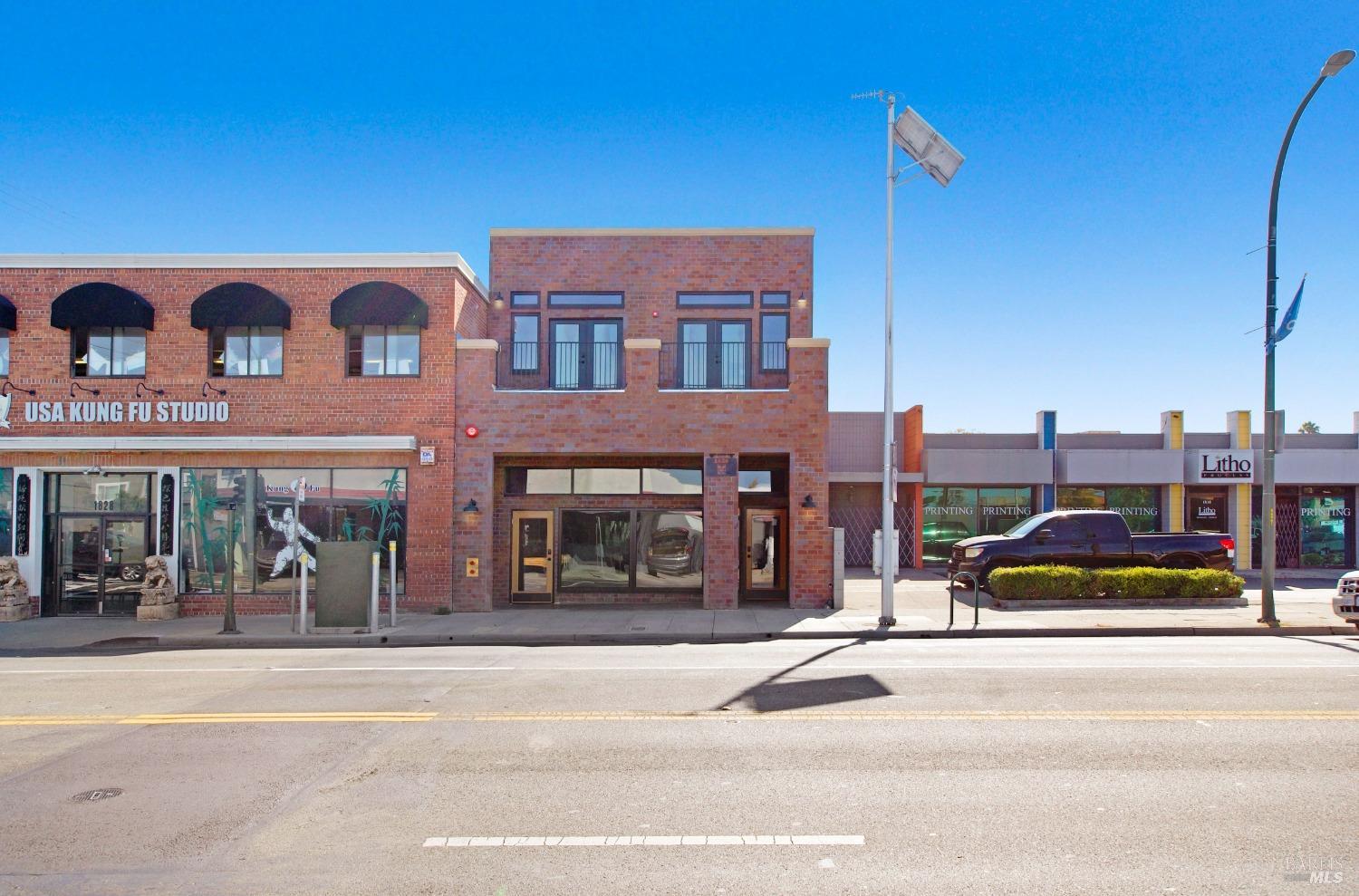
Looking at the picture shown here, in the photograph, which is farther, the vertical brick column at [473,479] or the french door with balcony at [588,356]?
the french door with balcony at [588,356]

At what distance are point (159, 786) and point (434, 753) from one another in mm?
2018

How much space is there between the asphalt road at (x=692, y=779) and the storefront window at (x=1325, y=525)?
741 inches

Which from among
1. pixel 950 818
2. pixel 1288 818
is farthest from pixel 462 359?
pixel 1288 818

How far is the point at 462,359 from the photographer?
57.7ft

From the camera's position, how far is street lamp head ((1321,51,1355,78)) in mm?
13484

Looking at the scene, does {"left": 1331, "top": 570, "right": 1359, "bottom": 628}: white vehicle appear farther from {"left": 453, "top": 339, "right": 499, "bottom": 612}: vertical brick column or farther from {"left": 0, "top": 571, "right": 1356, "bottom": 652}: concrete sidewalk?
{"left": 453, "top": 339, "right": 499, "bottom": 612}: vertical brick column

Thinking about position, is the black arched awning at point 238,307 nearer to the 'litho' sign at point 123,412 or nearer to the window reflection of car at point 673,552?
the 'litho' sign at point 123,412

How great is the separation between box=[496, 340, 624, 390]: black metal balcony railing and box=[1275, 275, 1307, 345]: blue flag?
505 inches

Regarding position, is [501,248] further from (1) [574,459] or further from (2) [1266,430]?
(2) [1266,430]

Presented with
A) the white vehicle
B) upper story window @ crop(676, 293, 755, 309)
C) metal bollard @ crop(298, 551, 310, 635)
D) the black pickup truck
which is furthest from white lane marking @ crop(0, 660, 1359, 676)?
upper story window @ crop(676, 293, 755, 309)

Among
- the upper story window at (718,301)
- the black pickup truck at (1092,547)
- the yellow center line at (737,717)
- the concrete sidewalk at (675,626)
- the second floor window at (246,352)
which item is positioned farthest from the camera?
the upper story window at (718,301)

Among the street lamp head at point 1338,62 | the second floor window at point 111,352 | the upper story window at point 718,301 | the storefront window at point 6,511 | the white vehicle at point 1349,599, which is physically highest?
the street lamp head at point 1338,62

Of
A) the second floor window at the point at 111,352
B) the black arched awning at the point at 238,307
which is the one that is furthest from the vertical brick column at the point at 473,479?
the second floor window at the point at 111,352

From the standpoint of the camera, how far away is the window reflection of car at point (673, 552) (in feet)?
59.9
